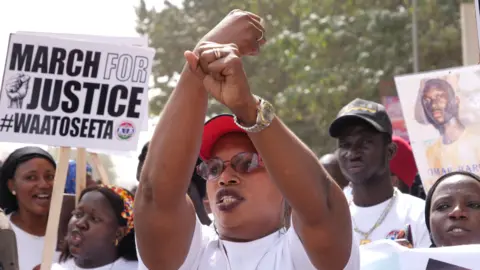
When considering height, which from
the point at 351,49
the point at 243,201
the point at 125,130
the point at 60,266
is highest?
the point at 351,49

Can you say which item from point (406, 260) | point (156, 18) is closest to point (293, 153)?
point (406, 260)

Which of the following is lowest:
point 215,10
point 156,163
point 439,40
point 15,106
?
point 156,163

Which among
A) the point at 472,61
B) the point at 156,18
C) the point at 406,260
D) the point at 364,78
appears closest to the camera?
the point at 406,260

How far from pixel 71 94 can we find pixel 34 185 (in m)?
0.85

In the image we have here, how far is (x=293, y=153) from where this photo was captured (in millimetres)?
3010

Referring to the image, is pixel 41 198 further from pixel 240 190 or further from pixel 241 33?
pixel 241 33

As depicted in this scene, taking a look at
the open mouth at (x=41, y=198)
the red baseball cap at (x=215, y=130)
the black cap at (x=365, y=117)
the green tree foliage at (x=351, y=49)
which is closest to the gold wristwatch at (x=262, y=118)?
the red baseball cap at (x=215, y=130)

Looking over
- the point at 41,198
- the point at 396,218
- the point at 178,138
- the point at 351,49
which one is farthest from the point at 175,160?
the point at 351,49

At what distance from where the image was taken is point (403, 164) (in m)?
7.54

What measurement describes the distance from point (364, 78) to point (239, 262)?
21299 mm

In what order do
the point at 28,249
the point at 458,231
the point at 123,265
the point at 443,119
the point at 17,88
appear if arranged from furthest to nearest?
the point at 443,119 → the point at 28,249 → the point at 17,88 → the point at 123,265 → the point at 458,231

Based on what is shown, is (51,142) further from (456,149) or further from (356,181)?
(456,149)

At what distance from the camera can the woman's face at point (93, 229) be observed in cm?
538

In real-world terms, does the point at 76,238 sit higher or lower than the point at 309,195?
lower
